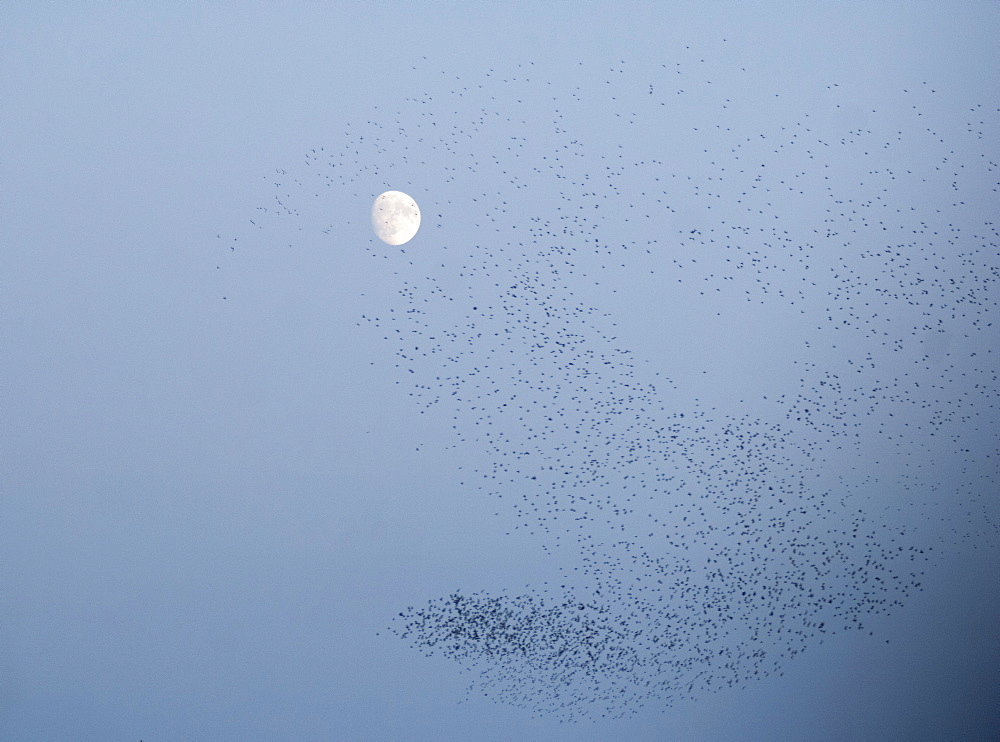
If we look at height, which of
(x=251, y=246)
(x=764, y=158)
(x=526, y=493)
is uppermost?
(x=764, y=158)

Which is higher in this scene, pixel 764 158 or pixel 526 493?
pixel 764 158

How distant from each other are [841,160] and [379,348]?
240 cm

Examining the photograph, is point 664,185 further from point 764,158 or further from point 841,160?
point 841,160

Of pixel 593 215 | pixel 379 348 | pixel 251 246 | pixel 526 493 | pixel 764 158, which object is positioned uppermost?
pixel 764 158

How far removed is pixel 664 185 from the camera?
411 cm

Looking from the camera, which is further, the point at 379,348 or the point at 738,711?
the point at 738,711

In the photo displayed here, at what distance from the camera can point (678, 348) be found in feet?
13.7

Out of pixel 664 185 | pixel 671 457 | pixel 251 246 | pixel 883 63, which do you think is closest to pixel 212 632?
pixel 251 246

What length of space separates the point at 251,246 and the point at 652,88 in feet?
6.63

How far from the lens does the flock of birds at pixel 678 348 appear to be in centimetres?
405

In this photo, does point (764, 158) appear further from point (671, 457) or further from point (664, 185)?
point (671, 457)

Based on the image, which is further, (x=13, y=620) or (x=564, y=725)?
(x=564, y=725)

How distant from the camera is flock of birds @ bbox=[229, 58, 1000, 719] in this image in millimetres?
4055

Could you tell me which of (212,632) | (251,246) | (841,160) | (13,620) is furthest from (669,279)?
(13,620)
